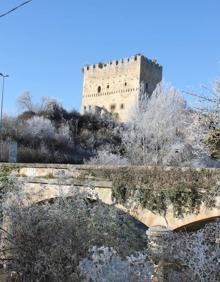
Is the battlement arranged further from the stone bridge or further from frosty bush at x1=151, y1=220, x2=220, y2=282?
frosty bush at x1=151, y1=220, x2=220, y2=282

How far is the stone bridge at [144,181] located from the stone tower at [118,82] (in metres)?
38.6

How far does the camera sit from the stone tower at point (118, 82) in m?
50.8

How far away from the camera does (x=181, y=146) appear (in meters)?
25.7

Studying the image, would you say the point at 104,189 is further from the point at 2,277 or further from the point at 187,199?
the point at 2,277

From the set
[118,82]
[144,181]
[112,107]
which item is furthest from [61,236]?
[112,107]

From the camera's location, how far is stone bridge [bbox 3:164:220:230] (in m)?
8.39

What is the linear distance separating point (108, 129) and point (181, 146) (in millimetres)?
12707

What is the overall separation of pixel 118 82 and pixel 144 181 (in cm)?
4442

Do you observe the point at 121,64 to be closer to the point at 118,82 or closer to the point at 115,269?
the point at 118,82

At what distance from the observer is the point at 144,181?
923 centimetres

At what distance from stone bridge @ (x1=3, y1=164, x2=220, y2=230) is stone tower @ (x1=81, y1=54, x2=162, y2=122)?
1518 inches

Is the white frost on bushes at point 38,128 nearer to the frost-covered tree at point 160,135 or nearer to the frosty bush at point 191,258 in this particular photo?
the frost-covered tree at point 160,135

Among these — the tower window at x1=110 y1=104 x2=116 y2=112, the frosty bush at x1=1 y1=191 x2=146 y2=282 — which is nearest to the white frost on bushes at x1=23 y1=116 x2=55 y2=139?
the tower window at x1=110 y1=104 x2=116 y2=112

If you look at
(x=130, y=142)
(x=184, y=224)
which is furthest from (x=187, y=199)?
(x=130, y=142)
